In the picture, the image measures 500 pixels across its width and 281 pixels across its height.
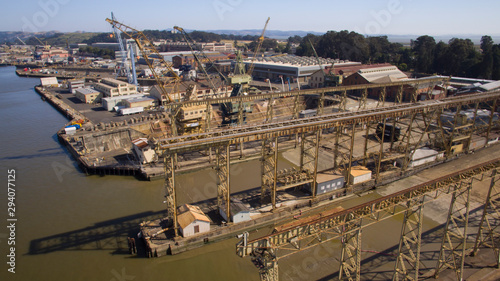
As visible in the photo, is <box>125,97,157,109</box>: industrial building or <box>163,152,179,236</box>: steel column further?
<box>125,97,157,109</box>: industrial building

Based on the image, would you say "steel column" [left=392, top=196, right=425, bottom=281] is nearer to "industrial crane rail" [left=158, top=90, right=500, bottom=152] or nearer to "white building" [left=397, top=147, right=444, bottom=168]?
"industrial crane rail" [left=158, top=90, right=500, bottom=152]

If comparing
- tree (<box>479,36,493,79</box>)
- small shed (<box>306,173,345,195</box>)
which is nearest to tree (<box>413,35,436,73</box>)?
tree (<box>479,36,493,79</box>)

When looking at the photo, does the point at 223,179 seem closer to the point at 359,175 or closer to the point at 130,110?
the point at 359,175

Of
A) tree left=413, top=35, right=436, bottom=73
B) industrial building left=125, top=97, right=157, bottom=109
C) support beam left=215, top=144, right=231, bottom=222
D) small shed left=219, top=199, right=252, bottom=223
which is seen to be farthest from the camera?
tree left=413, top=35, right=436, bottom=73

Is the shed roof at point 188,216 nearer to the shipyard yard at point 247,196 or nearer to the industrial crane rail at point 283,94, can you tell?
the shipyard yard at point 247,196

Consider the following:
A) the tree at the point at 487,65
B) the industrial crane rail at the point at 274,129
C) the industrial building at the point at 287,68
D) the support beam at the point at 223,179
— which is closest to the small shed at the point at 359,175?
the industrial crane rail at the point at 274,129

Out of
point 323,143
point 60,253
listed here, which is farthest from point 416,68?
point 60,253
